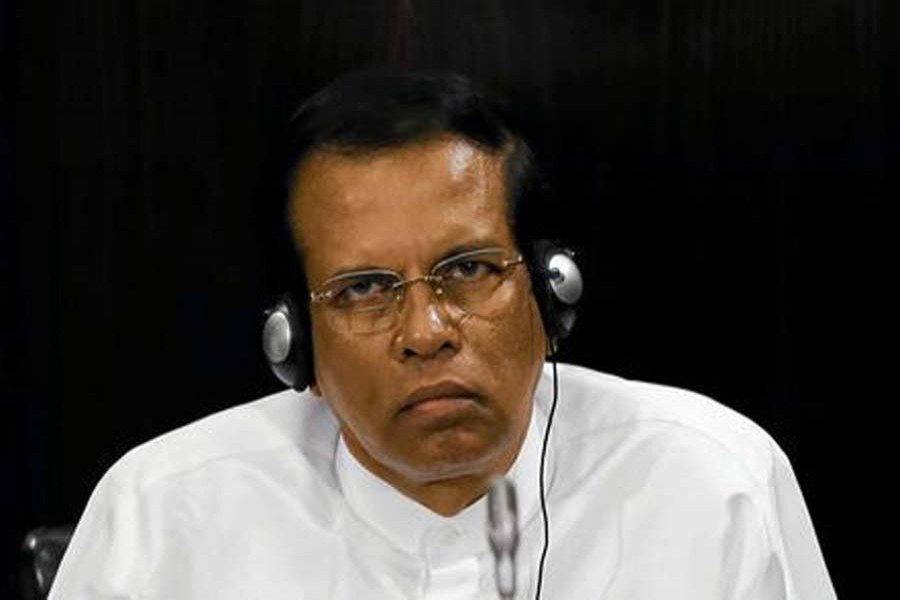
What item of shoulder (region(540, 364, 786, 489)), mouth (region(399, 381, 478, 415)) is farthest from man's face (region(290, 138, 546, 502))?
shoulder (region(540, 364, 786, 489))

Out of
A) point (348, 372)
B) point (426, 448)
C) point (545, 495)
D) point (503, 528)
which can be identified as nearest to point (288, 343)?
point (348, 372)

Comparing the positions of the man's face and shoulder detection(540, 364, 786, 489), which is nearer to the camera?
the man's face

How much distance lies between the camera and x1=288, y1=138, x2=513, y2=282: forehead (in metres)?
1.76

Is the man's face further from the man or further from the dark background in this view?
the dark background

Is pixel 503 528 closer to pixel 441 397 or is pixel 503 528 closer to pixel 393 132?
pixel 441 397

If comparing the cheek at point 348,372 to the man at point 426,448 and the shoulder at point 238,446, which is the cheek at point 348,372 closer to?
the man at point 426,448

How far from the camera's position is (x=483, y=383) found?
1.76 m

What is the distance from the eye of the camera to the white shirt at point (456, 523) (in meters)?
1.83

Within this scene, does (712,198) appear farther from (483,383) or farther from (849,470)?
(483,383)

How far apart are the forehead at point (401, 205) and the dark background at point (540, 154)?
0.61m

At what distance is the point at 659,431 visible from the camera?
193 cm

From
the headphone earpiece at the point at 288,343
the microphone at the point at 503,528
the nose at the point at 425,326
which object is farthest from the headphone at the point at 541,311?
the microphone at the point at 503,528

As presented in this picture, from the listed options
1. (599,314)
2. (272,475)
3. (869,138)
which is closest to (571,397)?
(272,475)

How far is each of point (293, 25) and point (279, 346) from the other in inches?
27.0
